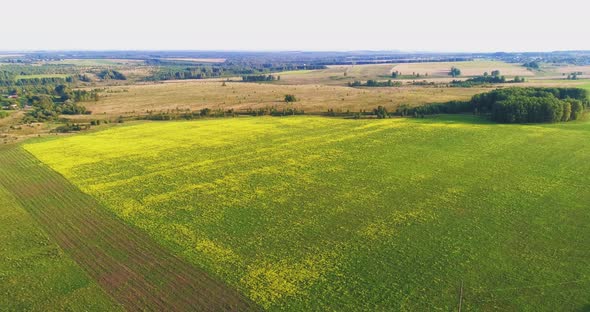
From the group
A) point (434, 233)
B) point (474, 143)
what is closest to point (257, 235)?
point (434, 233)

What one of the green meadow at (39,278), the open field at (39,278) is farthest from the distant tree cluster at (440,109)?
the open field at (39,278)

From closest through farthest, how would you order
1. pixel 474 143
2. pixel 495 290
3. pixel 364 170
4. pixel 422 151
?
pixel 495 290, pixel 364 170, pixel 422 151, pixel 474 143

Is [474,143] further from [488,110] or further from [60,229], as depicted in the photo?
[60,229]

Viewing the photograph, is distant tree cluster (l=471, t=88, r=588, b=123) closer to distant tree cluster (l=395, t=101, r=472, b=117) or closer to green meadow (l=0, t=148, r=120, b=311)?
distant tree cluster (l=395, t=101, r=472, b=117)

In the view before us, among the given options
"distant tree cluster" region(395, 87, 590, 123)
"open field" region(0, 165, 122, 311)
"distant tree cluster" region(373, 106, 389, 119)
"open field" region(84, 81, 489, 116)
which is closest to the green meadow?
"open field" region(0, 165, 122, 311)

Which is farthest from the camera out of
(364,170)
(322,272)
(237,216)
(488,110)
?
(488,110)
